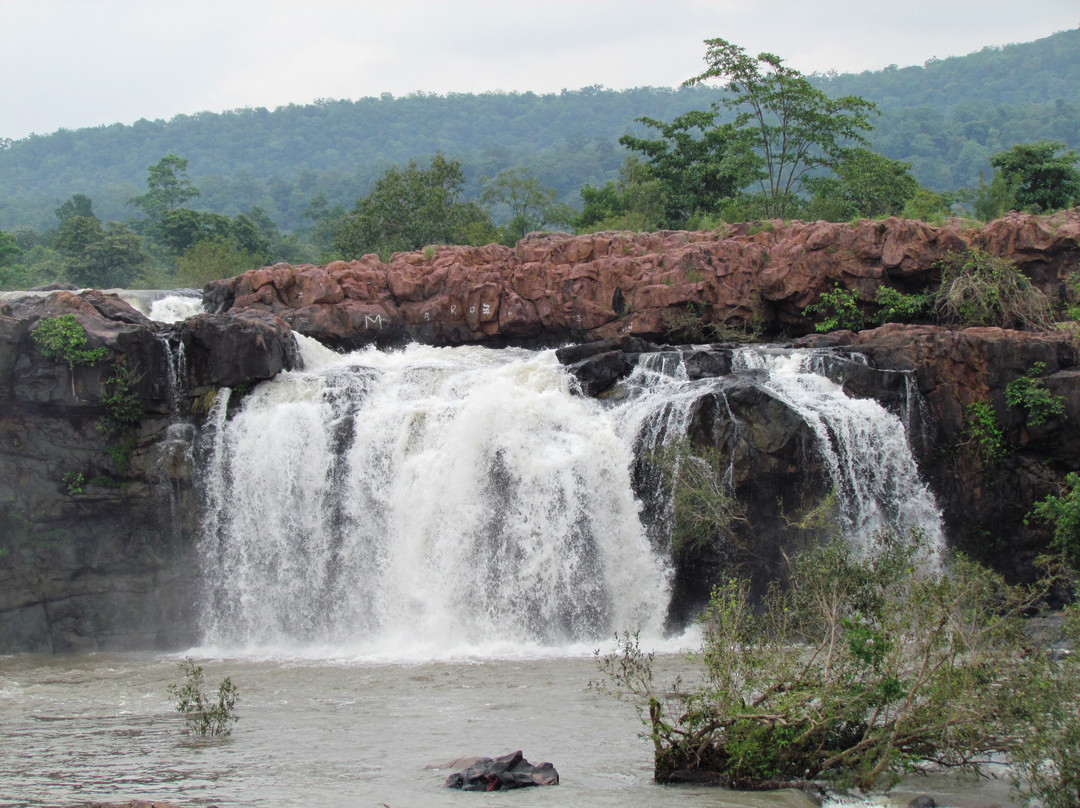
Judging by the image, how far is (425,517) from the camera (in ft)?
62.7

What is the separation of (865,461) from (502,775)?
11.5 meters

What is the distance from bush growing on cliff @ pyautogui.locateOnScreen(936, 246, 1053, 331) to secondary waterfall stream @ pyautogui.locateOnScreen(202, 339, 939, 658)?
4.75 m

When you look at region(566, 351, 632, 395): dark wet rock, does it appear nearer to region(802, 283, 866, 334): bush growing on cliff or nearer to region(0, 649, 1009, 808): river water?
region(0, 649, 1009, 808): river water

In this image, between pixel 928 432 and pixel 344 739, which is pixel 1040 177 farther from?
pixel 344 739

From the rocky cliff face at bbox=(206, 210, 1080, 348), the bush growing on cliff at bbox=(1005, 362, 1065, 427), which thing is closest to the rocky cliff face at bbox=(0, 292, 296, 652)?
the rocky cliff face at bbox=(206, 210, 1080, 348)

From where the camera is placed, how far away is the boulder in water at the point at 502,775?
31.5ft

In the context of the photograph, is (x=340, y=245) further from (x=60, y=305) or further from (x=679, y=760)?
(x=679, y=760)

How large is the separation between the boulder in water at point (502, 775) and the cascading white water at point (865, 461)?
10.3 m

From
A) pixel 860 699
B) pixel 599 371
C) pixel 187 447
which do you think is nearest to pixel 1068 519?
pixel 599 371

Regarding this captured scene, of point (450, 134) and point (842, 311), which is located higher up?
point (450, 134)

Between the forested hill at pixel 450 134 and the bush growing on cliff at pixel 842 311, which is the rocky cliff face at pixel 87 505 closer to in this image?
the bush growing on cliff at pixel 842 311

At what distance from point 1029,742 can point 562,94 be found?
468 feet

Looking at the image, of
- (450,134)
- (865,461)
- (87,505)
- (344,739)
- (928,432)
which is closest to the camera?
(344,739)

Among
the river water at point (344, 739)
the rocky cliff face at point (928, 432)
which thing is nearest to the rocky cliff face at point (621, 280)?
the rocky cliff face at point (928, 432)
